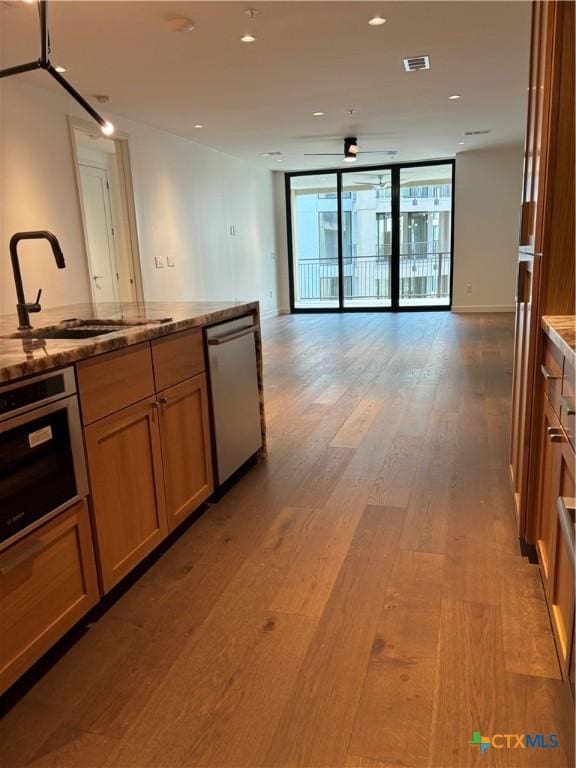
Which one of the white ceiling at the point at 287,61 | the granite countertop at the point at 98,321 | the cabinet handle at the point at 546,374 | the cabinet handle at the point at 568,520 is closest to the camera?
the cabinet handle at the point at 568,520

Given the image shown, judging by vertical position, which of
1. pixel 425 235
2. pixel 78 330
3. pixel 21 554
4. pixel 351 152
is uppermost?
pixel 351 152

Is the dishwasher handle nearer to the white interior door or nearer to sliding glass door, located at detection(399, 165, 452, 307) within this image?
the white interior door

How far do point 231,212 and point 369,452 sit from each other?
607 centimetres

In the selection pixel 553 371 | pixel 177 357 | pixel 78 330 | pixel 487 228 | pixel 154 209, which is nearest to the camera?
pixel 553 371

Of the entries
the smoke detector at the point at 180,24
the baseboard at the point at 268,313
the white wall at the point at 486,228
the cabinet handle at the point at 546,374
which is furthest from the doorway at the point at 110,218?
the white wall at the point at 486,228

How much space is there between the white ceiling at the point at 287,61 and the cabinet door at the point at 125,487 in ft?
8.45

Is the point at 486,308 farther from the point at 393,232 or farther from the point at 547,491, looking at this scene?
the point at 547,491

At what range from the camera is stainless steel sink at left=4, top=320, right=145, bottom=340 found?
7.53 ft

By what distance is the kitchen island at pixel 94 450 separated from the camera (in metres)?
1.47

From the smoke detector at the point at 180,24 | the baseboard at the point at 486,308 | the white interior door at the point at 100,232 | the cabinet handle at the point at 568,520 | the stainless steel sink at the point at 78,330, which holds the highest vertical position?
the smoke detector at the point at 180,24

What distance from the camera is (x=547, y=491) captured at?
69.1 inches

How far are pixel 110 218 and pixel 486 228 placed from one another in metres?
6.23

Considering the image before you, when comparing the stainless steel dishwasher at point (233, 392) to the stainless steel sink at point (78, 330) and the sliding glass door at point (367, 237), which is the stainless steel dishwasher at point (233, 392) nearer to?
the stainless steel sink at point (78, 330)

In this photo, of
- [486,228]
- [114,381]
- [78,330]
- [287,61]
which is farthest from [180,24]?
[486,228]
